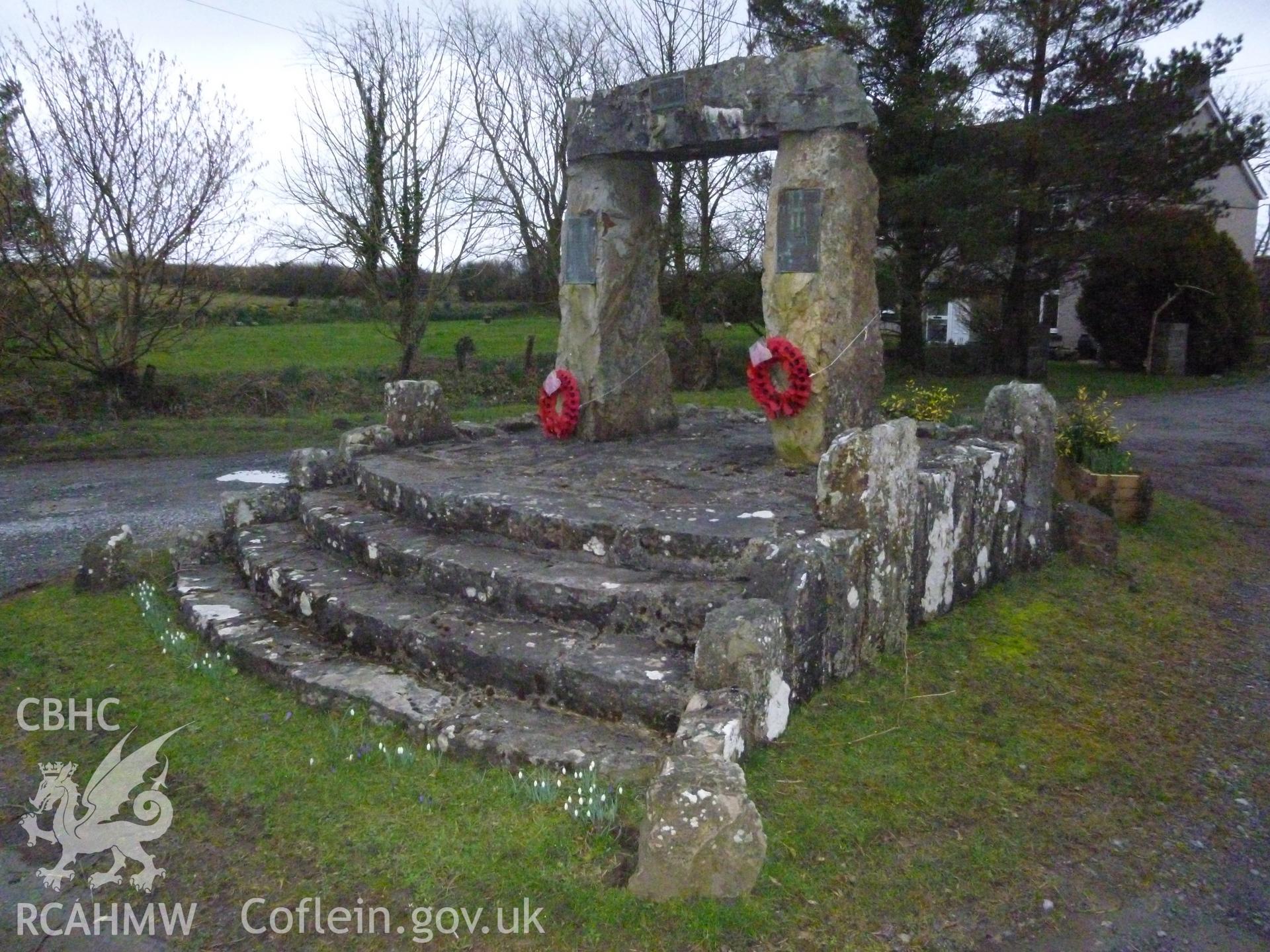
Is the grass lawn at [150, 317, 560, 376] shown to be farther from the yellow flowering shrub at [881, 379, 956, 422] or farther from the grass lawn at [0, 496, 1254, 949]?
the grass lawn at [0, 496, 1254, 949]

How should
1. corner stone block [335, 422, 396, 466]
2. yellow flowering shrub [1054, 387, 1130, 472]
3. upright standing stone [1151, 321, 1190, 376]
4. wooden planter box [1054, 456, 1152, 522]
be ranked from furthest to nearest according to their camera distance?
upright standing stone [1151, 321, 1190, 376]
yellow flowering shrub [1054, 387, 1130, 472]
wooden planter box [1054, 456, 1152, 522]
corner stone block [335, 422, 396, 466]

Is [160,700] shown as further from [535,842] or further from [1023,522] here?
[1023,522]

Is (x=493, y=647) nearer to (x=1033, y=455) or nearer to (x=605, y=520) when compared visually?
(x=605, y=520)

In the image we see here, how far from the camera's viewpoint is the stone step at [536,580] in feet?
15.0

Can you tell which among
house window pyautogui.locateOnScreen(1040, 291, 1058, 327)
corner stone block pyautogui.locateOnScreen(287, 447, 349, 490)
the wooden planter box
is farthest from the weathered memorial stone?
house window pyautogui.locateOnScreen(1040, 291, 1058, 327)

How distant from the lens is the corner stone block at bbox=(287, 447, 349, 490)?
23.7 ft

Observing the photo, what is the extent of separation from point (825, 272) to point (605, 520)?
2.44 meters

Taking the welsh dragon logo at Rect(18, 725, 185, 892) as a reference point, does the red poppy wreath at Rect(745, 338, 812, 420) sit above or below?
above

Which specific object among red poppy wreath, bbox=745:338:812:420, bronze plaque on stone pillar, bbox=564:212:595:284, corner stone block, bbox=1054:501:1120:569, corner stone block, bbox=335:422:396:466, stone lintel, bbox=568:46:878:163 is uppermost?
stone lintel, bbox=568:46:878:163

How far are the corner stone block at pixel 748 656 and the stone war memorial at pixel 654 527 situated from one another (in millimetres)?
13

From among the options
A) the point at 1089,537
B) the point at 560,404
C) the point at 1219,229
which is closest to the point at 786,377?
the point at 560,404

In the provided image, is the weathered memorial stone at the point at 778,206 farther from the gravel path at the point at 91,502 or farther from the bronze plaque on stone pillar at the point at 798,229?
the gravel path at the point at 91,502

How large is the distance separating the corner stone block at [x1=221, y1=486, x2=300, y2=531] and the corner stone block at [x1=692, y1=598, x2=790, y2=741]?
12.8 feet

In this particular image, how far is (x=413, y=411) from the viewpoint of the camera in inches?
307
